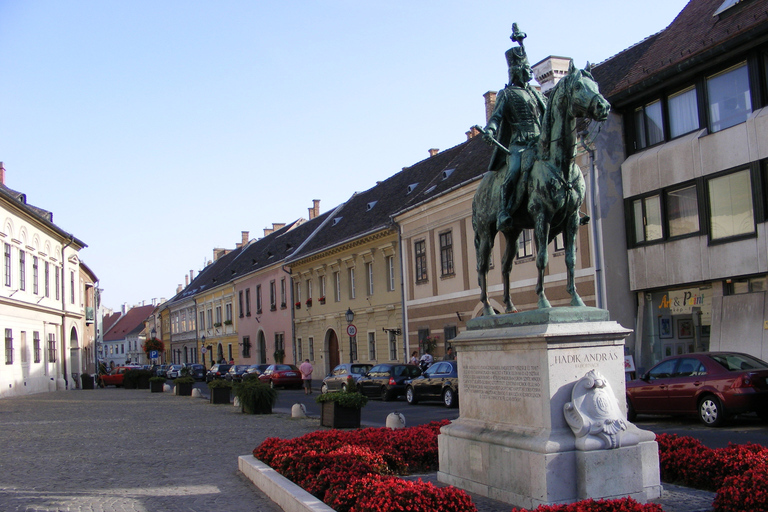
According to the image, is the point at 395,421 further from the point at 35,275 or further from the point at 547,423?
the point at 35,275

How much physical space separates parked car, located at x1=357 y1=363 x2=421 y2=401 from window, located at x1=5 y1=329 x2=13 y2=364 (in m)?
18.0

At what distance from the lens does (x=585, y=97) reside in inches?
276

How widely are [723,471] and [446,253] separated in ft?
80.4

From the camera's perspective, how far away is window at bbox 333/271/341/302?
4234 centimetres

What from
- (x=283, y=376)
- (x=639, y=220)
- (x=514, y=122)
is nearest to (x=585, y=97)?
(x=514, y=122)

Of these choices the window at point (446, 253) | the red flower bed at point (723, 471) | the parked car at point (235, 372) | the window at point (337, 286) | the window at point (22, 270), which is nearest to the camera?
the red flower bed at point (723, 471)

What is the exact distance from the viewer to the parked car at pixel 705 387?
45.3 ft

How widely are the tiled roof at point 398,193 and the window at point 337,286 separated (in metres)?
1.74

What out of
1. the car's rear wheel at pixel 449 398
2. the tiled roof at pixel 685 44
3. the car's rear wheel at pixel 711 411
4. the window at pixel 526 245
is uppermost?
the tiled roof at pixel 685 44

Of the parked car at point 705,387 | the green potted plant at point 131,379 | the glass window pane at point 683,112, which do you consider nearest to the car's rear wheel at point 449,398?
the parked car at point 705,387

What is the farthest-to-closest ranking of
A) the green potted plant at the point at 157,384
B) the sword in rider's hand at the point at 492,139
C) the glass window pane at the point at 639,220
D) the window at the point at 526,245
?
the green potted plant at the point at 157,384 < the window at the point at 526,245 < the glass window pane at the point at 639,220 < the sword in rider's hand at the point at 492,139

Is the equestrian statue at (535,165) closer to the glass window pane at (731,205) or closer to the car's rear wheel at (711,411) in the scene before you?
the car's rear wheel at (711,411)

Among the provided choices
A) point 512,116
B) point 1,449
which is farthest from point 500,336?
point 1,449

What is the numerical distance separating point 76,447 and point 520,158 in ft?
Answer: 34.0
